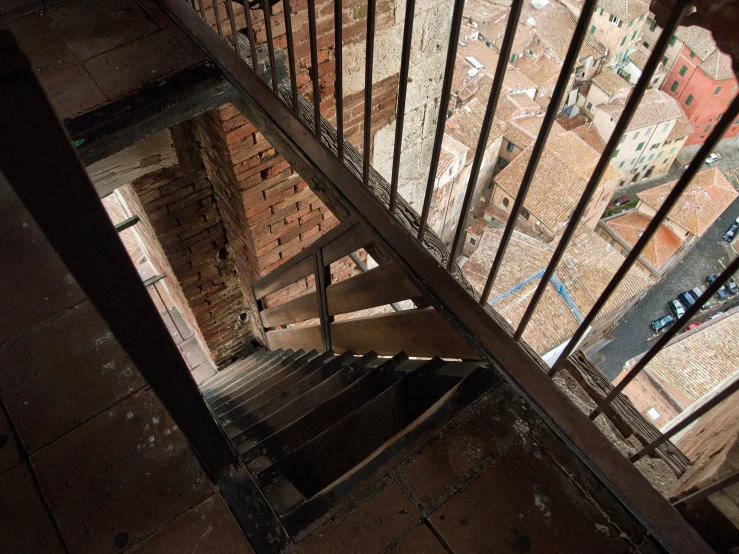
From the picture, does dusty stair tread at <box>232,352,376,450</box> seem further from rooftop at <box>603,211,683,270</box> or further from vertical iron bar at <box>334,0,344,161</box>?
rooftop at <box>603,211,683,270</box>

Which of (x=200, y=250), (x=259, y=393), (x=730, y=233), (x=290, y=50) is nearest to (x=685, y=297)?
(x=730, y=233)

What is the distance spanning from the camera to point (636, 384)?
483 inches

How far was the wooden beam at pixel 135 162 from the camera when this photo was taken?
312cm

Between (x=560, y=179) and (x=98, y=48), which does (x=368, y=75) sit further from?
(x=560, y=179)

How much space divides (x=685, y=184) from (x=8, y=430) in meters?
2.04

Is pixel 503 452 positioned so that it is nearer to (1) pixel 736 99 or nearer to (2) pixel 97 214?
(1) pixel 736 99

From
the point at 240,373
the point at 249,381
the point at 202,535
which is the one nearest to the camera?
the point at 202,535

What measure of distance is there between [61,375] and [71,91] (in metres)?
1.22

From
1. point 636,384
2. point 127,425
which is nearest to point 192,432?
point 127,425

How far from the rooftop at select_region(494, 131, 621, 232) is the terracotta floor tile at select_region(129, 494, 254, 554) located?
1221 centimetres

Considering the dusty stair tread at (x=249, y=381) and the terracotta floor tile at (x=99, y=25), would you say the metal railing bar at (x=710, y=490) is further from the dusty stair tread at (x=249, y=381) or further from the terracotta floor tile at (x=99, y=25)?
the terracotta floor tile at (x=99, y=25)

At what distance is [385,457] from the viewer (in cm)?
154

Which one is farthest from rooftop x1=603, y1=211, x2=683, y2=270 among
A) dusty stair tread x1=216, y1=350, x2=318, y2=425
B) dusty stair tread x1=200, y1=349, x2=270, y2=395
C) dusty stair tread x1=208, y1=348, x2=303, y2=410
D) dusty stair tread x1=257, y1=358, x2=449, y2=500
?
dusty stair tread x1=257, y1=358, x2=449, y2=500

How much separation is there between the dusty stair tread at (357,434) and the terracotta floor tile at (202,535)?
18 centimetres
